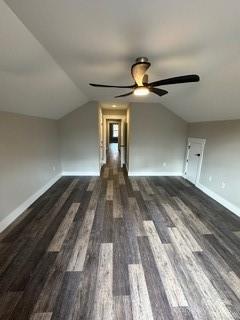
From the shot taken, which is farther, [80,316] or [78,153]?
[78,153]

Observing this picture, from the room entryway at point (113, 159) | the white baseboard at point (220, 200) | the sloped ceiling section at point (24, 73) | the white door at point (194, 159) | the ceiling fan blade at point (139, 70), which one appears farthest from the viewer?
the room entryway at point (113, 159)

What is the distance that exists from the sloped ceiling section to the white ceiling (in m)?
0.01

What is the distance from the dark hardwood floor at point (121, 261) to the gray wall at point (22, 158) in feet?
1.26

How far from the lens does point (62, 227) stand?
2748 mm

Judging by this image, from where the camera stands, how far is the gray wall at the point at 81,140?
5.33m

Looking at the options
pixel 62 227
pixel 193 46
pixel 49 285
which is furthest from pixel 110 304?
pixel 193 46

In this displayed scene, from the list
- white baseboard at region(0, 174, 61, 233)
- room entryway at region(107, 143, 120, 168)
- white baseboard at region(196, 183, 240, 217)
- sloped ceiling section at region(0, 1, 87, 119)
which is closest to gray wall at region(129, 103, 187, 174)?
white baseboard at region(196, 183, 240, 217)

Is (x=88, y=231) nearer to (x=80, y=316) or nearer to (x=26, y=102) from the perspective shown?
(x=80, y=316)

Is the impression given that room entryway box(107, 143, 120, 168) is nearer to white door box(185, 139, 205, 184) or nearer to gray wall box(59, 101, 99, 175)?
gray wall box(59, 101, 99, 175)

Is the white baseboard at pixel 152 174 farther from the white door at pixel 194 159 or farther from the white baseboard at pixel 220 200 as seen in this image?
the white baseboard at pixel 220 200

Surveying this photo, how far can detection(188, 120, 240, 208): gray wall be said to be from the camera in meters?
3.27

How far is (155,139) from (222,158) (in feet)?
7.21

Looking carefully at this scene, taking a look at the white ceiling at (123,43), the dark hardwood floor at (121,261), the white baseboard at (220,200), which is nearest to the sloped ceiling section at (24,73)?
the white ceiling at (123,43)

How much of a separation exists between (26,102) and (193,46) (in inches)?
98.5
